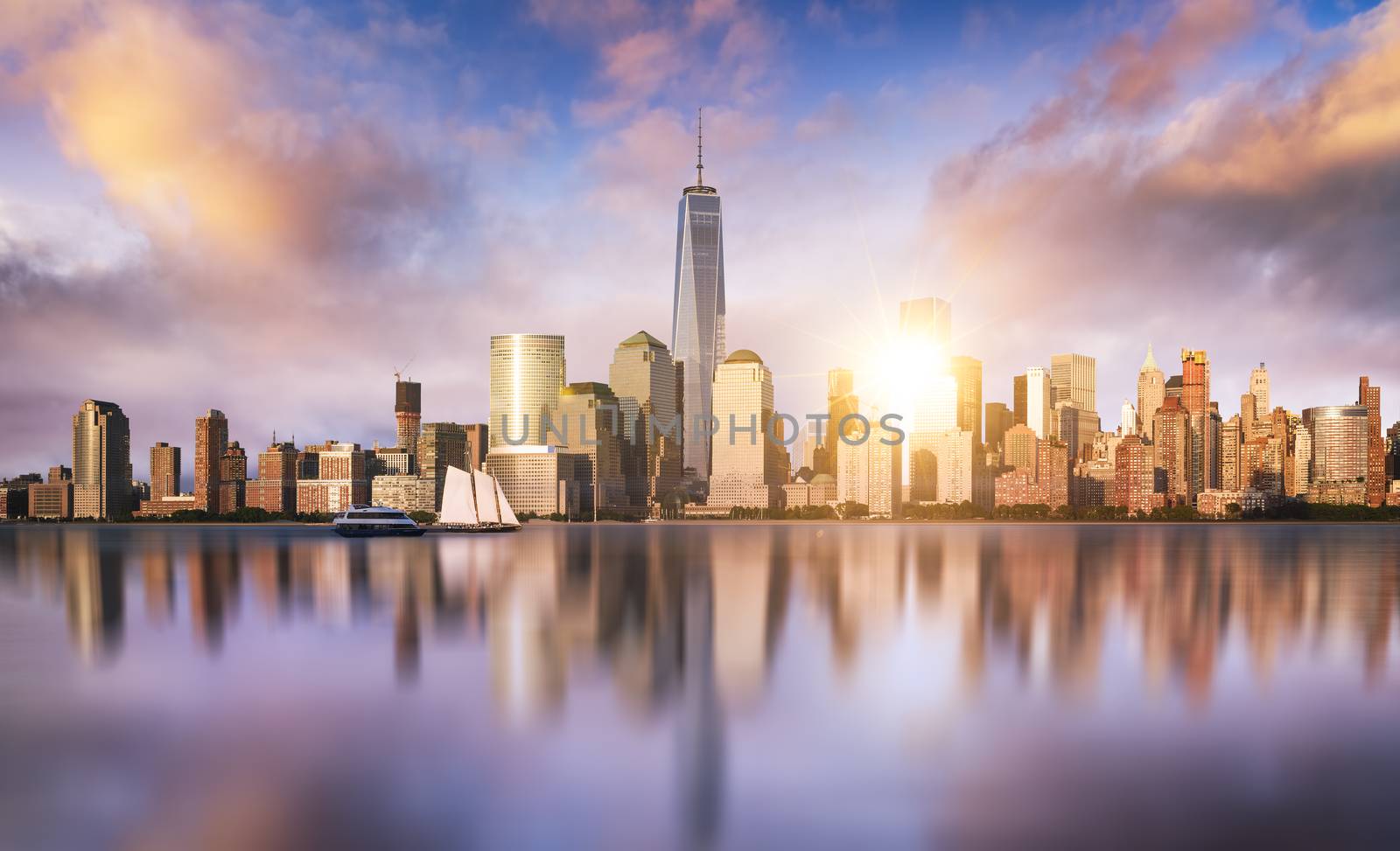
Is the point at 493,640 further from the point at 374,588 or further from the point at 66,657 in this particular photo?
the point at 374,588

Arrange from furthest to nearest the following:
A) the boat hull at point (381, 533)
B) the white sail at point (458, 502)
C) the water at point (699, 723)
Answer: the white sail at point (458, 502), the boat hull at point (381, 533), the water at point (699, 723)

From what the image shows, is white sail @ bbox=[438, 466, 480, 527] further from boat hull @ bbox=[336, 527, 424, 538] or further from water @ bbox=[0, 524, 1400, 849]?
water @ bbox=[0, 524, 1400, 849]

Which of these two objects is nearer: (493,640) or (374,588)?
(493,640)

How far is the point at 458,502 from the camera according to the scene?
187 m

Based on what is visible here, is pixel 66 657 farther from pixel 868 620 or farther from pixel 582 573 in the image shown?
pixel 582 573

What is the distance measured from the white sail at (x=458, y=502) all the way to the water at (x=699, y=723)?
418ft

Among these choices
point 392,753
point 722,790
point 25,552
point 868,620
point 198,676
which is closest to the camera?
point 722,790

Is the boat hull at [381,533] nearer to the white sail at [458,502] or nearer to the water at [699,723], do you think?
the white sail at [458,502]

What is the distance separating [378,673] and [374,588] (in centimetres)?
3537

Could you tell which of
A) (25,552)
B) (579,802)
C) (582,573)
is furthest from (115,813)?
(25,552)

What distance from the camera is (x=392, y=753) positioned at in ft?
73.4

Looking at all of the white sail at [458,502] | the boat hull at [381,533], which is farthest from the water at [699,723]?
the white sail at [458,502]

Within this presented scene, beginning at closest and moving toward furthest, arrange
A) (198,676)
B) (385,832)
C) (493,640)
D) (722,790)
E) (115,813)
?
(385,832) < (115,813) < (722,790) < (198,676) < (493,640)

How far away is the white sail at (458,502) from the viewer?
184875 millimetres
